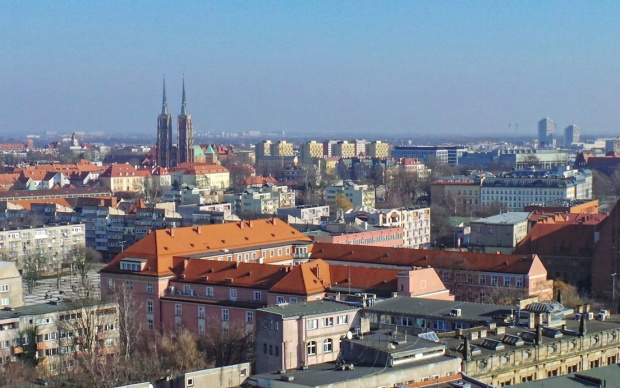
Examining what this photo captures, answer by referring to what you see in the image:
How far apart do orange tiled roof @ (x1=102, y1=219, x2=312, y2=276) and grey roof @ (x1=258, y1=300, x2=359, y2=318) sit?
36.4ft

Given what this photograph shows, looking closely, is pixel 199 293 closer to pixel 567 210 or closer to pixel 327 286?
pixel 327 286

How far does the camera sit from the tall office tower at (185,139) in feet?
493

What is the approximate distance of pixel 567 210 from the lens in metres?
73.6

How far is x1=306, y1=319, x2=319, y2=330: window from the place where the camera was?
30141 millimetres

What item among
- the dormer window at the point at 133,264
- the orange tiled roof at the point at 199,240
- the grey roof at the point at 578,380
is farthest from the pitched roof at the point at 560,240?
the grey roof at the point at 578,380

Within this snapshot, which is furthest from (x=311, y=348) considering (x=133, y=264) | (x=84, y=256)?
(x=84, y=256)

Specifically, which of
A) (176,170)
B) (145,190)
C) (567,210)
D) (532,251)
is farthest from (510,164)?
(532,251)

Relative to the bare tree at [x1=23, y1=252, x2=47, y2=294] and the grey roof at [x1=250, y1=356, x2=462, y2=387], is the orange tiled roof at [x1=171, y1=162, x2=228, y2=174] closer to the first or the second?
the bare tree at [x1=23, y1=252, x2=47, y2=294]

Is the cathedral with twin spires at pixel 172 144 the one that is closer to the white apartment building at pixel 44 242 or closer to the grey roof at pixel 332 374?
the white apartment building at pixel 44 242

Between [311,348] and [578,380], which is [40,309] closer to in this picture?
[311,348]

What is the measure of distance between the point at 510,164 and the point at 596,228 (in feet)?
349

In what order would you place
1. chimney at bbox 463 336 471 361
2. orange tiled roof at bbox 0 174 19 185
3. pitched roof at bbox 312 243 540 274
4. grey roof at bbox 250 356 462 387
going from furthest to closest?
orange tiled roof at bbox 0 174 19 185
pitched roof at bbox 312 243 540 274
chimney at bbox 463 336 471 361
grey roof at bbox 250 356 462 387

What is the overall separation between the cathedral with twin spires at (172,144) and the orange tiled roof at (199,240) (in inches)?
3997

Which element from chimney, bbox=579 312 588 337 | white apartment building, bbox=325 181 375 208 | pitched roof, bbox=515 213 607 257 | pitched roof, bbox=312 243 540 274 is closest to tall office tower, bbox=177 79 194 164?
white apartment building, bbox=325 181 375 208
